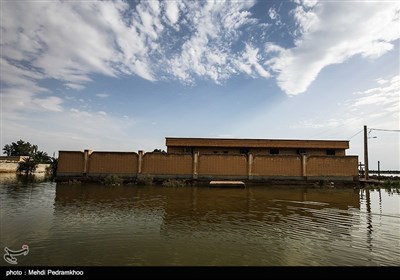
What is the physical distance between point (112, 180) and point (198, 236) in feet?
64.9

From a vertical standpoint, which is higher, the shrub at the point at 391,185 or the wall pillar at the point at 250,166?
the wall pillar at the point at 250,166

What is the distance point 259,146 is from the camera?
31.5 m

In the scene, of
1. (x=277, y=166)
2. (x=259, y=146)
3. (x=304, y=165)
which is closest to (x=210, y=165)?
(x=277, y=166)

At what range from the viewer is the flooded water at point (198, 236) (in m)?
5.91

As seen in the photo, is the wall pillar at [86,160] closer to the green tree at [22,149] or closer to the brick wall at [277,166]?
the brick wall at [277,166]

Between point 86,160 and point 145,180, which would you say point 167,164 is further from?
point 86,160

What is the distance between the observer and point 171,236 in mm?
7723

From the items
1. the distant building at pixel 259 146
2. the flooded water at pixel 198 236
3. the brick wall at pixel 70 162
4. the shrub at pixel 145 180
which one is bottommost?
the flooded water at pixel 198 236

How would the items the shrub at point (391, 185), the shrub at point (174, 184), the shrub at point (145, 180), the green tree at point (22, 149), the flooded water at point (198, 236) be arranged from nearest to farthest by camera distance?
the flooded water at point (198, 236) → the shrub at point (174, 184) → the shrub at point (391, 185) → the shrub at point (145, 180) → the green tree at point (22, 149)

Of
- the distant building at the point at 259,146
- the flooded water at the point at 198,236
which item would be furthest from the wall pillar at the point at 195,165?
the flooded water at the point at 198,236

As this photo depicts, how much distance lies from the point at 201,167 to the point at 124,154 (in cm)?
841

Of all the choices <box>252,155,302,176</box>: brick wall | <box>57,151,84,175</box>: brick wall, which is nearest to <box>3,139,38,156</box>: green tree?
<box>57,151,84,175</box>: brick wall

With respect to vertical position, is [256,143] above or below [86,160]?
above
